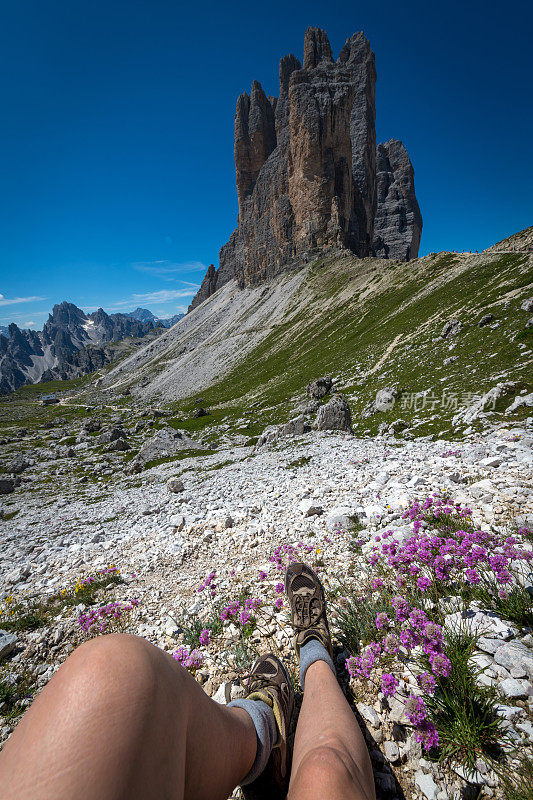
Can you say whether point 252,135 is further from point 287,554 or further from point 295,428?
point 287,554

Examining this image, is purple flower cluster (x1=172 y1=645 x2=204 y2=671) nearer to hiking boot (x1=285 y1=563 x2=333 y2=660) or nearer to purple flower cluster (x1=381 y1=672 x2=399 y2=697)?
hiking boot (x1=285 y1=563 x2=333 y2=660)

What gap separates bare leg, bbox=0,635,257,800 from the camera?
1.85 meters

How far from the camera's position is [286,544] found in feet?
22.3

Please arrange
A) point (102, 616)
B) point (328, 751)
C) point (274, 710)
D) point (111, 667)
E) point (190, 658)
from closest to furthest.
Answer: point (111, 667) < point (328, 751) < point (274, 710) < point (190, 658) < point (102, 616)

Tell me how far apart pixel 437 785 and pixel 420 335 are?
33.2 m

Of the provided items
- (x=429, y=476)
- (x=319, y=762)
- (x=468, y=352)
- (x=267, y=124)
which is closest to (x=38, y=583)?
(x=319, y=762)

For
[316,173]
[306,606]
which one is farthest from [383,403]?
[316,173]

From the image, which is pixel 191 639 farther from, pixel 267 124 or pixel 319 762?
pixel 267 124

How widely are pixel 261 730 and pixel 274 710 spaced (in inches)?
11.5

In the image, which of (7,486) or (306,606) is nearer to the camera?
(306,606)

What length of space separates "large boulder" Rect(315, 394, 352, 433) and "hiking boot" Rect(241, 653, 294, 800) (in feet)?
50.3

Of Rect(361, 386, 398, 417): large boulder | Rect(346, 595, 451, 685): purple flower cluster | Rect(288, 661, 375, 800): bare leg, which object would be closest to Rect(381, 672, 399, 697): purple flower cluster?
Rect(346, 595, 451, 685): purple flower cluster

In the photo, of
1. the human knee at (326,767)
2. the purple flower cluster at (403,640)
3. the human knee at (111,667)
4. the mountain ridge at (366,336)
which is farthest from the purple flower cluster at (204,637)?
the mountain ridge at (366,336)

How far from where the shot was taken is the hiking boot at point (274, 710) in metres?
3.02
